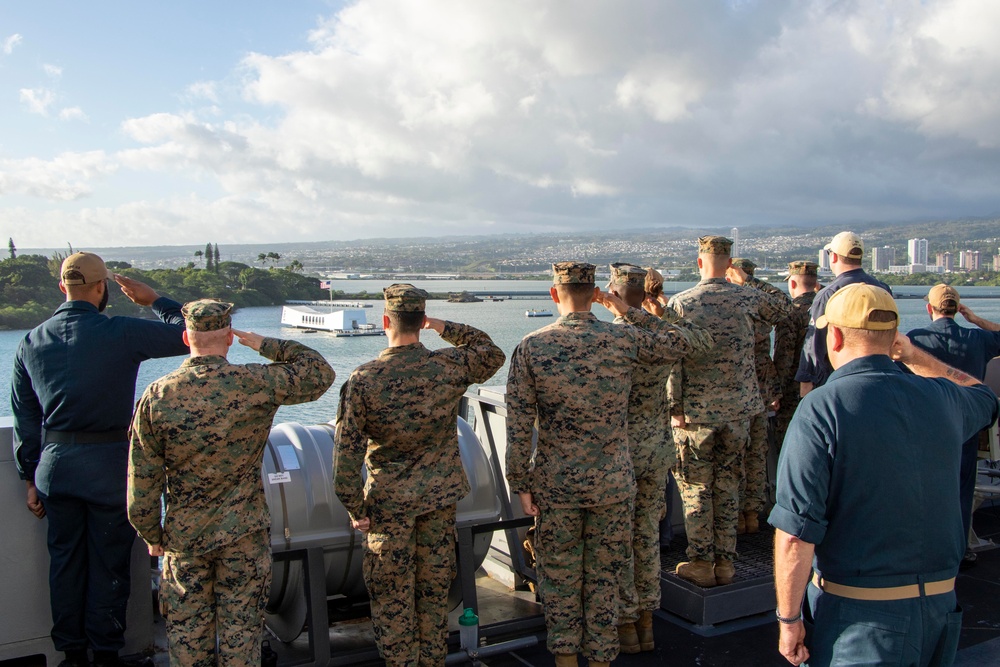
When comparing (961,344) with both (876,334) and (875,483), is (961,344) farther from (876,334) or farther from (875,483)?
(875,483)

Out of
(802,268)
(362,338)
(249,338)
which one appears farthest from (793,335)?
(362,338)

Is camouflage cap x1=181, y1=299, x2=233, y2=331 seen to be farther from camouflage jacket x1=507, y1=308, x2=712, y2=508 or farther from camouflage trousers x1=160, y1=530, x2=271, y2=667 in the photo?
camouflage jacket x1=507, y1=308, x2=712, y2=508

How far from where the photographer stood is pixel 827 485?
2.38 m

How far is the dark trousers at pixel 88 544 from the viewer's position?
12.5ft

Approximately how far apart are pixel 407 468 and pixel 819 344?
279cm

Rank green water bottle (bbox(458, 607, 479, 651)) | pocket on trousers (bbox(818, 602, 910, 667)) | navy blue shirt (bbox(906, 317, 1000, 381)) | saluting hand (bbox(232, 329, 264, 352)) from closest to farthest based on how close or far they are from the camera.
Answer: pocket on trousers (bbox(818, 602, 910, 667)) → saluting hand (bbox(232, 329, 264, 352)) → green water bottle (bbox(458, 607, 479, 651)) → navy blue shirt (bbox(906, 317, 1000, 381))

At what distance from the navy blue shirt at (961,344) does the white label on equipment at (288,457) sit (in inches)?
164

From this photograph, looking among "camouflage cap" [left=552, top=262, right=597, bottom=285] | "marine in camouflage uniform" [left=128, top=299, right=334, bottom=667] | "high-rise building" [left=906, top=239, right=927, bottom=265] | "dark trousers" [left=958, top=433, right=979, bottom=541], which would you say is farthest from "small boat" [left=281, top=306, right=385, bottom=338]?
"marine in camouflage uniform" [left=128, top=299, right=334, bottom=667]

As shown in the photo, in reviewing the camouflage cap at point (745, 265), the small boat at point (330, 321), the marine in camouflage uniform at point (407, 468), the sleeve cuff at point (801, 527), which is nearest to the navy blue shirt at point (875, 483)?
the sleeve cuff at point (801, 527)

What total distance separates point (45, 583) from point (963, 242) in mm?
22627

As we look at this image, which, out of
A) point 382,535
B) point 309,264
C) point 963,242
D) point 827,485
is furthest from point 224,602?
point 309,264

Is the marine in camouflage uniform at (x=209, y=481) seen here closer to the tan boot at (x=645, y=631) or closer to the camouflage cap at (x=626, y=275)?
the camouflage cap at (x=626, y=275)

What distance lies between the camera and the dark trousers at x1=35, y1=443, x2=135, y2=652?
12.5 feet

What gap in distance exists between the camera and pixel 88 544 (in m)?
3.91
